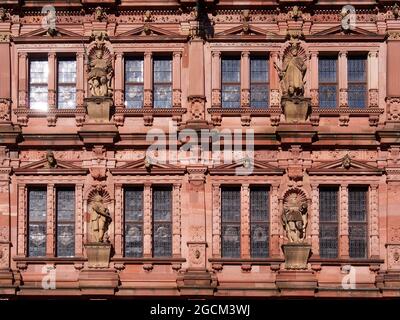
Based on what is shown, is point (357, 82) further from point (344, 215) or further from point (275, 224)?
point (275, 224)

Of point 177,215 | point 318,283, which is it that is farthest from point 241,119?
point 318,283

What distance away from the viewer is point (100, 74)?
93.7 feet

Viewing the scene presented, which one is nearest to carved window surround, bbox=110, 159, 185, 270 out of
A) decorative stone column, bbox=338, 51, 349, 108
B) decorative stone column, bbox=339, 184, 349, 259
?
decorative stone column, bbox=339, 184, 349, 259

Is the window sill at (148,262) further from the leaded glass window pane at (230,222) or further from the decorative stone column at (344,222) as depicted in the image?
the decorative stone column at (344,222)

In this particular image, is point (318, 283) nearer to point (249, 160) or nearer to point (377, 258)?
point (377, 258)

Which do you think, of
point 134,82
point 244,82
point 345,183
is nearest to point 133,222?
point 134,82

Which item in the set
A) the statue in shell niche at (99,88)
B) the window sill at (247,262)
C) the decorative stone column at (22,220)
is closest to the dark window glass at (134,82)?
the statue in shell niche at (99,88)

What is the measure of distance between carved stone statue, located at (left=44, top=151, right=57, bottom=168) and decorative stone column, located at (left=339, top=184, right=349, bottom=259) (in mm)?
8004

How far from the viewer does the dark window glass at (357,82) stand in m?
29.0

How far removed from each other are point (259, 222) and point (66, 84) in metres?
6.76

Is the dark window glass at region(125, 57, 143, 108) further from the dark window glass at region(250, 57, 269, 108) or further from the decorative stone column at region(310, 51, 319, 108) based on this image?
the decorative stone column at region(310, 51, 319, 108)

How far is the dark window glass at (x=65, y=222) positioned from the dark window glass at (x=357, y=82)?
27.4 ft
